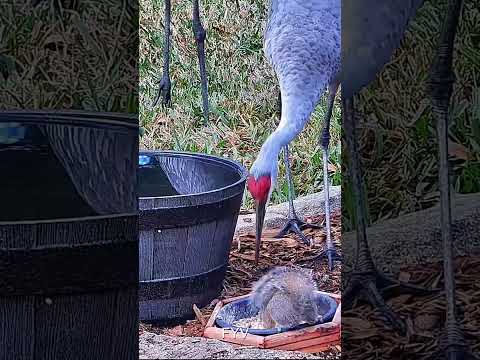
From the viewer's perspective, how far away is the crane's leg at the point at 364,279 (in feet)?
7.16

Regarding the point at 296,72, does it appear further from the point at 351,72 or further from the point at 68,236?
the point at 68,236

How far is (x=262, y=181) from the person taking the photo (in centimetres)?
227

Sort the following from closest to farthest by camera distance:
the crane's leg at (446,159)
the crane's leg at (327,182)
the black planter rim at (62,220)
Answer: the black planter rim at (62,220) → the crane's leg at (446,159) → the crane's leg at (327,182)

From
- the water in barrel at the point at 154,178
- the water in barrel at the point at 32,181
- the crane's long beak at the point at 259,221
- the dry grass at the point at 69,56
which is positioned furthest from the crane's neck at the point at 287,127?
the water in barrel at the point at 32,181

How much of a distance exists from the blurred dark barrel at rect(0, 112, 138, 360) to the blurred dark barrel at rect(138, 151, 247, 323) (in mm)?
70

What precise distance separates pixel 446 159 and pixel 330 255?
394 millimetres

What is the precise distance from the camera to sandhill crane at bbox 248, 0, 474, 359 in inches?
84.2

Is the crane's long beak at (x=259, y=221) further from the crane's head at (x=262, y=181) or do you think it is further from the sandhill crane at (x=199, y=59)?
the sandhill crane at (x=199, y=59)

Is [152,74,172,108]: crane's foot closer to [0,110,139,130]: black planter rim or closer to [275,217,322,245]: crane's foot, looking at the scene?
[0,110,139,130]: black planter rim

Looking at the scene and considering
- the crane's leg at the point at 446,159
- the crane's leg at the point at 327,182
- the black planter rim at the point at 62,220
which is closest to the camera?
the black planter rim at the point at 62,220

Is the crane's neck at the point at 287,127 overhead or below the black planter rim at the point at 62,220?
overhead

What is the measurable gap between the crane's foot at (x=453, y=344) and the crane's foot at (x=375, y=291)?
4.0 inches

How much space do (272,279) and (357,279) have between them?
0.23 meters

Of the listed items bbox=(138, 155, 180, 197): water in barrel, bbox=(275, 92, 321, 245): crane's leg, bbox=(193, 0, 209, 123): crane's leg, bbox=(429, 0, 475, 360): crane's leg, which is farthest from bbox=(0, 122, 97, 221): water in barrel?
bbox=(429, 0, 475, 360): crane's leg
